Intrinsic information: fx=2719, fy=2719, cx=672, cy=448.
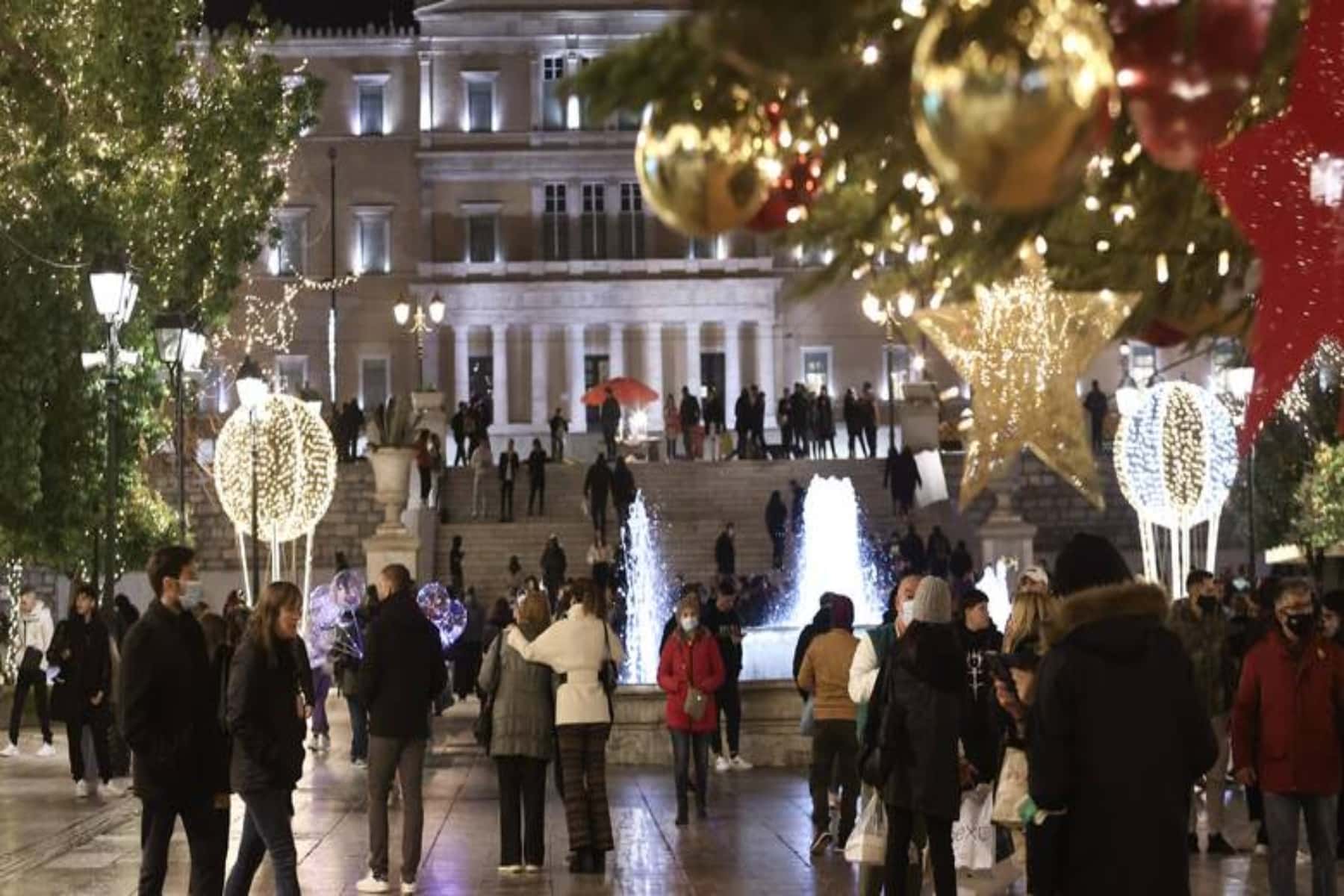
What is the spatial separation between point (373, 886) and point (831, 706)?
3.28 meters

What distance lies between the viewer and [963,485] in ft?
37.7

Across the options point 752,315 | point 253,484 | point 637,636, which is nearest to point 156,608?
point 253,484

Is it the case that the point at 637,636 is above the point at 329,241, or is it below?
below

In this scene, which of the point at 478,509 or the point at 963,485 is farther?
the point at 478,509

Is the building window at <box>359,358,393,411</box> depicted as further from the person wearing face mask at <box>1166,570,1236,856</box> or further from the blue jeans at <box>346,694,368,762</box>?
the person wearing face mask at <box>1166,570,1236,856</box>

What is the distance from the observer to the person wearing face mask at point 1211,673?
48.1 ft

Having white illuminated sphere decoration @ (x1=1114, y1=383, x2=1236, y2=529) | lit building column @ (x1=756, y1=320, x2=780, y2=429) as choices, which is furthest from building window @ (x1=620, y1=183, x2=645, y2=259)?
white illuminated sphere decoration @ (x1=1114, y1=383, x2=1236, y2=529)

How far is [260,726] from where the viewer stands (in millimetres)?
10391

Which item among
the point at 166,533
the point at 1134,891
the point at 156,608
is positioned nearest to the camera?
the point at 1134,891

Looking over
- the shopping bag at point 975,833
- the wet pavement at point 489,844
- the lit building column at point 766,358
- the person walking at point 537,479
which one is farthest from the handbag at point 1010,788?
the lit building column at point 766,358

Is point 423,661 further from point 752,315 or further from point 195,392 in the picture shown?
point 752,315

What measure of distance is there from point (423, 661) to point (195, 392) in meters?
24.3

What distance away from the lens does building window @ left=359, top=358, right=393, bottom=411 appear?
67.6 metres

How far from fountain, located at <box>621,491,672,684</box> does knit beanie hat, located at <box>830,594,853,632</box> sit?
468 inches
